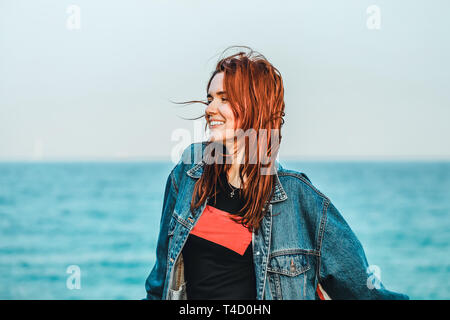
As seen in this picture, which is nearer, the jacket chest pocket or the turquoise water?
the jacket chest pocket

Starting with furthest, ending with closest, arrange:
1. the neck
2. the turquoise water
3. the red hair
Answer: the turquoise water, the neck, the red hair

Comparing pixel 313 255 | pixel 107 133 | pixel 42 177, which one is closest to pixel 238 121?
pixel 313 255

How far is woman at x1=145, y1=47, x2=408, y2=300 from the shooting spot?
1.73m

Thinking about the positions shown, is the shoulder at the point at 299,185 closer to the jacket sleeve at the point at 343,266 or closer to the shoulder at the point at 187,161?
the jacket sleeve at the point at 343,266

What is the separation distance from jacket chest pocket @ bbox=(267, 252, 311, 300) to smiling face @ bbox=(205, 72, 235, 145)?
18.8 inches

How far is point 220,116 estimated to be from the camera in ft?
5.97

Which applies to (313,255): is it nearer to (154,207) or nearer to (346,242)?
(346,242)

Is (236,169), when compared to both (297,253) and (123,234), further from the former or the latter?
(123,234)

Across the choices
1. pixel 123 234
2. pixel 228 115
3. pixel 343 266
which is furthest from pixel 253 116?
pixel 123 234

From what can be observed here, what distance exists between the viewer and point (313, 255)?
1748mm

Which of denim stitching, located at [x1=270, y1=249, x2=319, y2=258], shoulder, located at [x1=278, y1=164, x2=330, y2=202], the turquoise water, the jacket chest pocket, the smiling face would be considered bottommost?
the turquoise water

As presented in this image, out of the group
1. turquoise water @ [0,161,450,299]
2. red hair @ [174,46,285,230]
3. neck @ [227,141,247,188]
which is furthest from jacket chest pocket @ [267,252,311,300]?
turquoise water @ [0,161,450,299]

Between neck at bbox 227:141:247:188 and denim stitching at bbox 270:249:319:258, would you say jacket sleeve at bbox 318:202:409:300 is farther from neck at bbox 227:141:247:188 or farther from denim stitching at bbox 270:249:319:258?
neck at bbox 227:141:247:188
